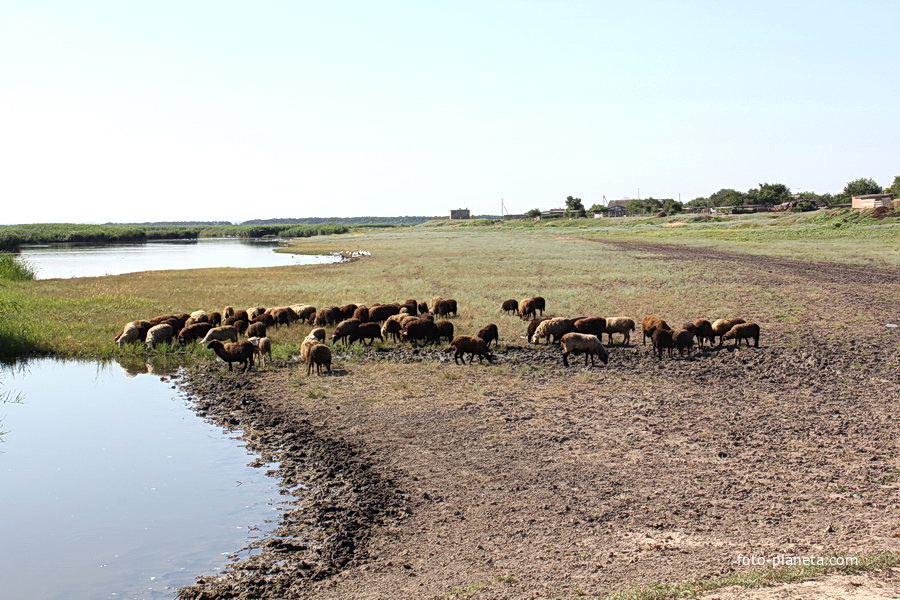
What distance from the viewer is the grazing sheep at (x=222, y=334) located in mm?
20281

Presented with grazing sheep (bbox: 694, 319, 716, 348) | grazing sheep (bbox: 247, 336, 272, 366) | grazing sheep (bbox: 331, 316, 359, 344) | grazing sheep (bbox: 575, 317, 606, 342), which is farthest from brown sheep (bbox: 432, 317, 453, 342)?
grazing sheep (bbox: 694, 319, 716, 348)

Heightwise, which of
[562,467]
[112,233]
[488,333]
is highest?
[112,233]

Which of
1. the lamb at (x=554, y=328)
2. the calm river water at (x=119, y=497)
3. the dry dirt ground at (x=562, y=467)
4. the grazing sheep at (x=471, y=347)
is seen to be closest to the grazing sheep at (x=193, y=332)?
the dry dirt ground at (x=562, y=467)

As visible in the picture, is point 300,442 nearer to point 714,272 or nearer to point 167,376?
point 167,376

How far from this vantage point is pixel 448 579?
725 cm

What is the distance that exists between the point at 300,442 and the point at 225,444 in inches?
53.3

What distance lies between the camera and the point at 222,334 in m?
20.4

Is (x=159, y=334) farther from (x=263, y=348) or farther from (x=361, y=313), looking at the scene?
(x=361, y=313)

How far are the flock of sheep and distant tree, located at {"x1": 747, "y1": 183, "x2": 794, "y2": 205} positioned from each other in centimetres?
12855

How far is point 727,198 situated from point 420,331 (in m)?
147

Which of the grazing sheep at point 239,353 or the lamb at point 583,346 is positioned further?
the grazing sheep at point 239,353

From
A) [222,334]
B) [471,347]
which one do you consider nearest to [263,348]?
[222,334]

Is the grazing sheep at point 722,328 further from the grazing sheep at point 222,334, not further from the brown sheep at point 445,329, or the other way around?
the grazing sheep at point 222,334

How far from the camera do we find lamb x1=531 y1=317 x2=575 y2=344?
19.4m
